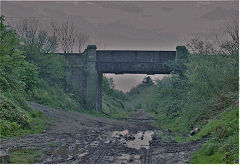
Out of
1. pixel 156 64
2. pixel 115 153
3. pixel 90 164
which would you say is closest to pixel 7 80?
pixel 115 153

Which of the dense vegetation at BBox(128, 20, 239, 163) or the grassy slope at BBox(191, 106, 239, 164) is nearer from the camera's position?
the grassy slope at BBox(191, 106, 239, 164)

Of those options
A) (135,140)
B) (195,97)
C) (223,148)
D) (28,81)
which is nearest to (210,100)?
(195,97)

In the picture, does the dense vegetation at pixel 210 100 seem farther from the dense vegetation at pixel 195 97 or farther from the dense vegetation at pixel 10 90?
the dense vegetation at pixel 10 90

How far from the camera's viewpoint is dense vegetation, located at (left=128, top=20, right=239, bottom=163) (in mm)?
12789

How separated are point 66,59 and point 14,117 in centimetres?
2529

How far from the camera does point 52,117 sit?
90.9ft

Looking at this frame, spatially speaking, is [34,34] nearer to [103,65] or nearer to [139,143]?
[103,65]

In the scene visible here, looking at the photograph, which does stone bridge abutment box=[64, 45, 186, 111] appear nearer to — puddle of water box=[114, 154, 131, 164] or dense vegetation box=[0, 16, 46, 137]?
dense vegetation box=[0, 16, 46, 137]

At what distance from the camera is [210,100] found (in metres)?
22.4

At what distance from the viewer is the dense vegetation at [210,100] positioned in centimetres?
1279

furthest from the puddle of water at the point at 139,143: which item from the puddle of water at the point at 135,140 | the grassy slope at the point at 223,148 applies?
the grassy slope at the point at 223,148

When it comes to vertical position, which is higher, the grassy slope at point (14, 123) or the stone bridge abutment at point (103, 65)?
the stone bridge abutment at point (103, 65)

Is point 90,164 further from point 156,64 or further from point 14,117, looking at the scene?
point 156,64

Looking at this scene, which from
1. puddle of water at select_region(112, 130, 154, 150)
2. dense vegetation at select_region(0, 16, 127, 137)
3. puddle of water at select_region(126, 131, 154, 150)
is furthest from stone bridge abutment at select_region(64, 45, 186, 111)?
puddle of water at select_region(126, 131, 154, 150)
